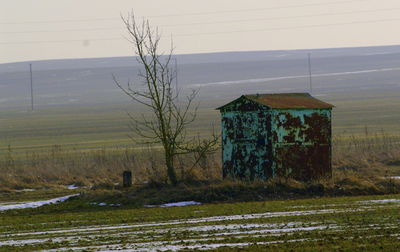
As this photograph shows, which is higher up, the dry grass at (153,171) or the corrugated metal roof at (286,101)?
the corrugated metal roof at (286,101)

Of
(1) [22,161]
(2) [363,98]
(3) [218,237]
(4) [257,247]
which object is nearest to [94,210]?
(3) [218,237]

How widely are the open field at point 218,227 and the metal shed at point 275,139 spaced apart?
11.2ft

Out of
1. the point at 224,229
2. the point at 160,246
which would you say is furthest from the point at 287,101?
the point at 160,246

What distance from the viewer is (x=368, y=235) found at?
1476 centimetres

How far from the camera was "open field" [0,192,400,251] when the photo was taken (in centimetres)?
1447

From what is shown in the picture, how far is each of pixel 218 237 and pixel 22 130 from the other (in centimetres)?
7562

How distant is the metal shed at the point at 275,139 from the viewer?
24.9 m

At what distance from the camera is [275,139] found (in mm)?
24828

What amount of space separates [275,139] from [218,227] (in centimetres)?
843

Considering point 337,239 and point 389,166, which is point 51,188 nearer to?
point 389,166

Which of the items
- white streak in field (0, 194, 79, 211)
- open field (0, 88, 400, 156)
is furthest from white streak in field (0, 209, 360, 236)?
open field (0, 88, 400, 156)

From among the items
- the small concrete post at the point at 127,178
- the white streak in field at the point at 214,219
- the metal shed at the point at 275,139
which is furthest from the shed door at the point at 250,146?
the white streak in field at the point at 214,219

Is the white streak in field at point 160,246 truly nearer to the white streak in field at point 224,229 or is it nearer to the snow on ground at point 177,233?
the snow on ground at point 177,233

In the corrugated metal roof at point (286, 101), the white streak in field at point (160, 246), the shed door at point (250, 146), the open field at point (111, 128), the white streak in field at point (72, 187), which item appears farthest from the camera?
the open field at point (111, 128)
